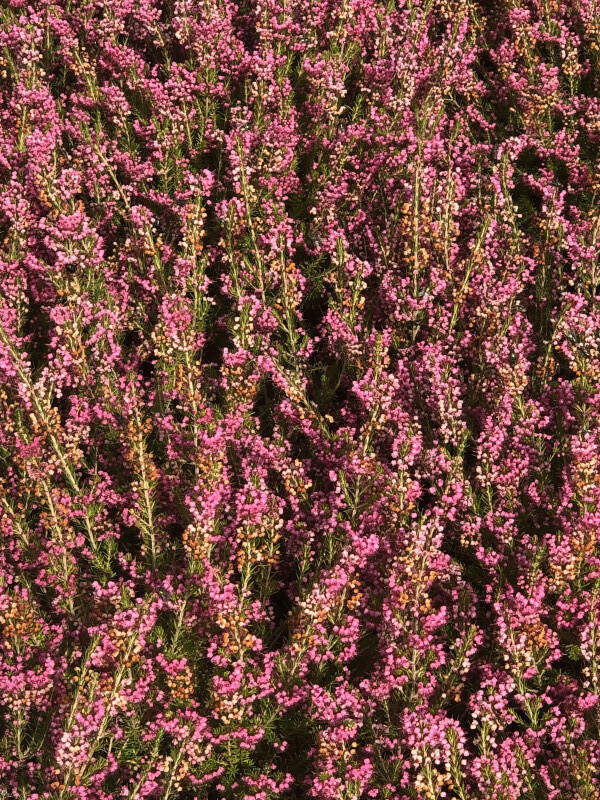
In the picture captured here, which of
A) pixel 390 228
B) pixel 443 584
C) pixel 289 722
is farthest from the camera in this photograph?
pixel 390 228

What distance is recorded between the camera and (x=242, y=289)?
7.34 meters

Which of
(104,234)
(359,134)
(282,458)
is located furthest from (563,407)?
(104,234)

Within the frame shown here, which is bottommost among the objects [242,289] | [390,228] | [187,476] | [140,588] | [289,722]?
[289,722]

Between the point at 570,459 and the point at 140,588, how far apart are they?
3482mm

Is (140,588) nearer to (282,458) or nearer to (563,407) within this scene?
(282,458)

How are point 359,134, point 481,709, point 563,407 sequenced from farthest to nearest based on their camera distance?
point 359,134
point 563,407
point 481,709

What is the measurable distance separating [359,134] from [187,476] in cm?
409

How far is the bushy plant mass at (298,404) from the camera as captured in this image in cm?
565

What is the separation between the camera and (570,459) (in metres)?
6.60

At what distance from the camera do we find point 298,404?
7004 millimetres

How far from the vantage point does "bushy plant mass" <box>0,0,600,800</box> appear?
18.5 feet

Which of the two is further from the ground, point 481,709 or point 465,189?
point 465,189

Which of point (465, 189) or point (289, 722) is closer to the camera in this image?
point (289, 722)

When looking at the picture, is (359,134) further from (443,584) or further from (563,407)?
(443,584)
